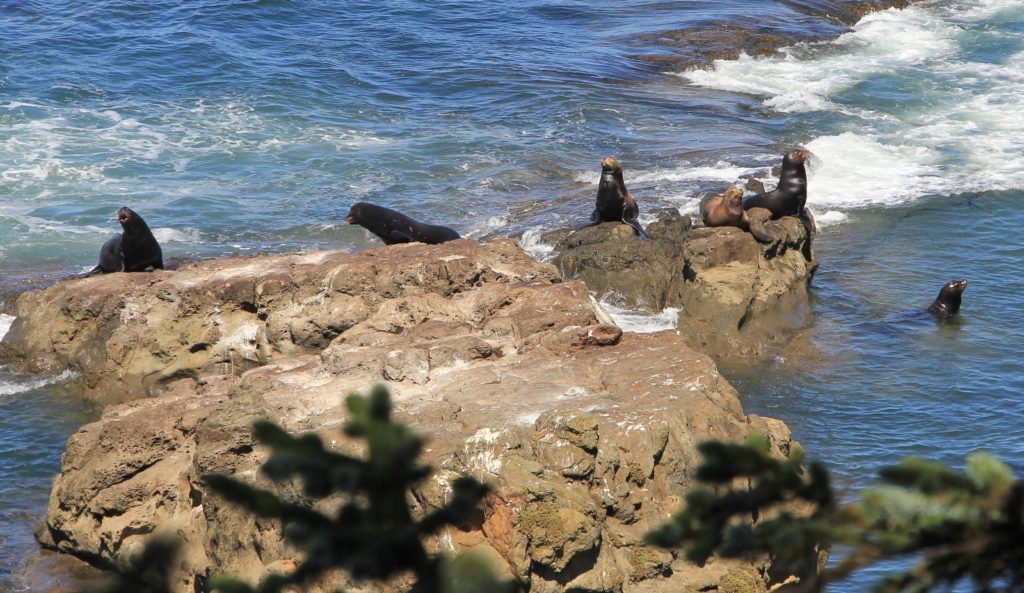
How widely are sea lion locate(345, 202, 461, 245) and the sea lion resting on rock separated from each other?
433 centimetres

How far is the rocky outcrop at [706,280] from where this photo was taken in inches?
562

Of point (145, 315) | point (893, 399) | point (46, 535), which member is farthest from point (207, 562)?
point (893, 399)

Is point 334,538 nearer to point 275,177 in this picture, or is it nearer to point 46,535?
point 46,535

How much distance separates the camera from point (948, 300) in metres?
15.4

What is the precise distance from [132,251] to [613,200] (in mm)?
6242

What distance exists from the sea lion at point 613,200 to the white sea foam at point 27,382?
693 cm

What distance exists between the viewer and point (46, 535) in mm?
9656

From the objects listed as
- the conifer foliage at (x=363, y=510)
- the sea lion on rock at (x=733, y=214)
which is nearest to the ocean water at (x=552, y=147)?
the sea lion on rock at (x=733, y=214)

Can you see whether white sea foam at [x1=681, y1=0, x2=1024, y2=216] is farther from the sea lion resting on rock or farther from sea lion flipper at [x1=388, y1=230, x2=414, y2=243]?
sea lion flipper at [x1=388, y1=230, x2=414, y2=243]

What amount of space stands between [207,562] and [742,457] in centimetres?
605

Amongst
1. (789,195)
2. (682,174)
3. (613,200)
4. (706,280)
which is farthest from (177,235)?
(789,195)

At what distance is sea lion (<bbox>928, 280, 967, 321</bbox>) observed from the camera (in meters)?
15.3

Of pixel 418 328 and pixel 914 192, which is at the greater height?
pixel 418 328

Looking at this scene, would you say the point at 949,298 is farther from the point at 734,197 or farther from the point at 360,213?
the point at 360,213
